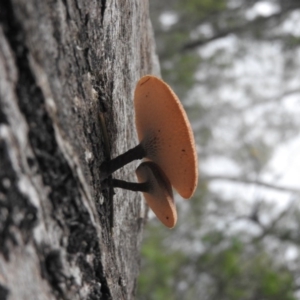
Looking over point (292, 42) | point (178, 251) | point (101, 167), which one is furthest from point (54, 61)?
point (292, 42)

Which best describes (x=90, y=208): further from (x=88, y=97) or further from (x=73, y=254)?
(x=88, y=97)

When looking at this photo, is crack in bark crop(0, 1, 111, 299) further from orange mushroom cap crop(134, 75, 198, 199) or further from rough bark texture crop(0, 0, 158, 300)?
orange mushroom cap crop(134, 75, 198, 199)

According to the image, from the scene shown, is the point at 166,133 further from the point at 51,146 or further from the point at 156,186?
the point at 51,146

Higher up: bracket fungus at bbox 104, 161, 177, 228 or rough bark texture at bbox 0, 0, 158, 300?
bracket fungus at bbox 104, 161, 177, 228

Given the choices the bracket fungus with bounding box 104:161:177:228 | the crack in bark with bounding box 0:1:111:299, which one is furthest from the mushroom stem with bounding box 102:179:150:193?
the crack in bark with bounding box 0:1:111:299

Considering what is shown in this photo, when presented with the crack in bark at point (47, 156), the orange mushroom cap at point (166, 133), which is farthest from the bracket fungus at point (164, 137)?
the crack in bark at point (47, 156)

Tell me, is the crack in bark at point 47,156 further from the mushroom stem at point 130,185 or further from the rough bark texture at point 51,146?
the mushroom stem at point 130,185

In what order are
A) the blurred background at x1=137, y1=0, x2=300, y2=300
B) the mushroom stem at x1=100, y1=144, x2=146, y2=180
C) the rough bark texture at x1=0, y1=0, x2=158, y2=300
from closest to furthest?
the rough bark texture at x1=0, y1=0, x2=158, y2=300
the mushroom stem at x1=100, y1=144, x2=146, y2=180
the blurred background at x1=137, y1=0, x2=300, y2=300
